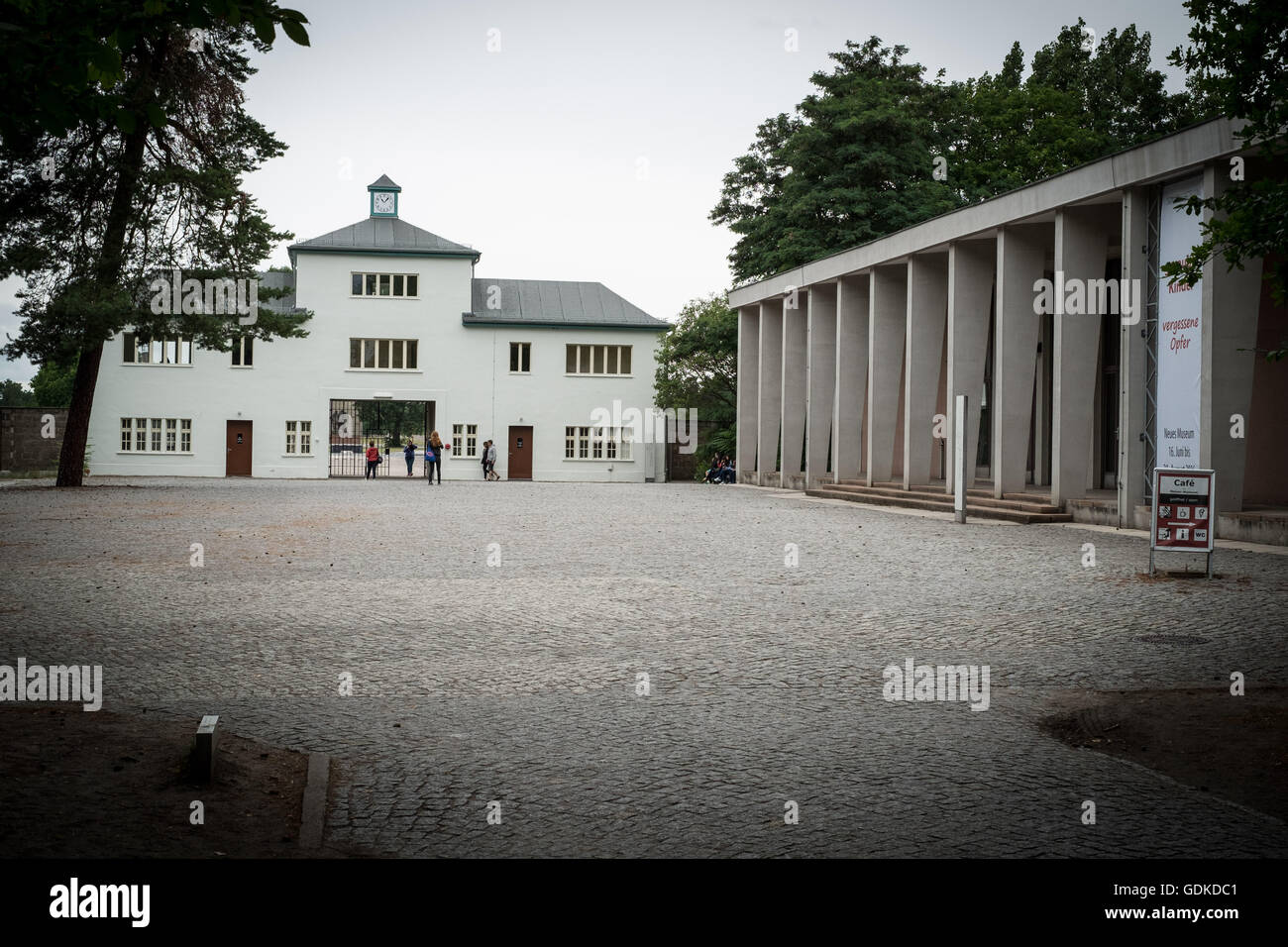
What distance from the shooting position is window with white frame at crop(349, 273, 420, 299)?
52.0m

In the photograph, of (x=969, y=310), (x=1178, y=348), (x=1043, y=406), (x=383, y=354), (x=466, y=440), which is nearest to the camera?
(x=1178, y=348)

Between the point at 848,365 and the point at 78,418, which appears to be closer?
the point at 78,418

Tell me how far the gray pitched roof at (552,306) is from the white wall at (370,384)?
0.50m

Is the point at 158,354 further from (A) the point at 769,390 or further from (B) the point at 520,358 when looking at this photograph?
(A) the point at 769,390

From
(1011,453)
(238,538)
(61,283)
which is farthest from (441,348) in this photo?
(238,538)

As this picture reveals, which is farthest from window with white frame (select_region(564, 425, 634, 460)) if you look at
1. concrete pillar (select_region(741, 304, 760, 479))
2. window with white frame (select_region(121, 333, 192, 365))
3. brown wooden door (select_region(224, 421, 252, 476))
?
window with white frame (select_region(121, 333, 192, 365))

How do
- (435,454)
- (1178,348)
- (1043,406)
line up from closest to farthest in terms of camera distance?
(1178,348) < (1043,406) < (435,454)

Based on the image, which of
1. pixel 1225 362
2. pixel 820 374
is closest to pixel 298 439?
pixel 820 374

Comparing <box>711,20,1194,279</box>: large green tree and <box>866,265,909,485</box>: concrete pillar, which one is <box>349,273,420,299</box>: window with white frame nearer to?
<box>711,20,1194,279</box>: large green tree

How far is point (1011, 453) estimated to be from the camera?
26188 millimetres

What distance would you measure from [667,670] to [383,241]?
47583 mm

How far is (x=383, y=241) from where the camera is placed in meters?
52.6

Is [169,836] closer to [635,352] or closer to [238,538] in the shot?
[238,538]
